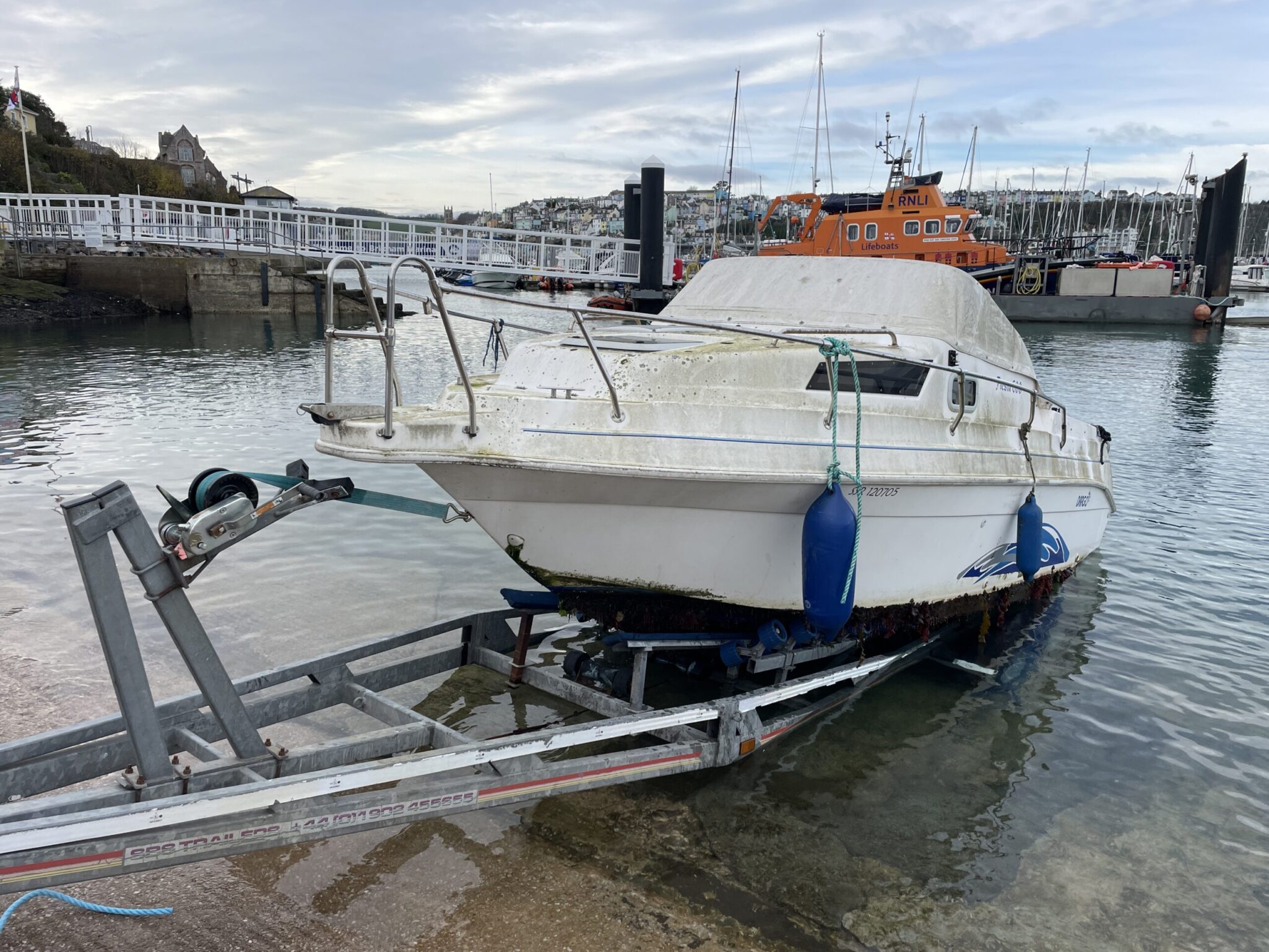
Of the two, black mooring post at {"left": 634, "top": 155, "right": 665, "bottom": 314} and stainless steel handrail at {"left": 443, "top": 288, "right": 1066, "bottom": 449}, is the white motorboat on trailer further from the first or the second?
black mooring post at {"left": 634, "top": 155, "right": 665, "bottom": 314}

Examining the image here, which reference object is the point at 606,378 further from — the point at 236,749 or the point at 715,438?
the point at 236,749

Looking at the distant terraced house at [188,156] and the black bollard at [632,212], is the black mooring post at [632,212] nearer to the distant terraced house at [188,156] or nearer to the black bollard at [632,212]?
the black bollard at [632,212]

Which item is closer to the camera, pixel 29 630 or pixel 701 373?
pixel 701 373

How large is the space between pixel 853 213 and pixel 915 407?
29340 millimetres

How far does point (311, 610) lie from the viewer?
21.7 feet

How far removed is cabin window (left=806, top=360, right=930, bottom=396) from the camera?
459 cm

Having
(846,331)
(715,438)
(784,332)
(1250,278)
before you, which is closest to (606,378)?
(715,438)

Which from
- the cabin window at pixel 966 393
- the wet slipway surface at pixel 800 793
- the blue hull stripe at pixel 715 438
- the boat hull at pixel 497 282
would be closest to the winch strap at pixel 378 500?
the blue hull stripe at pixel 715 438

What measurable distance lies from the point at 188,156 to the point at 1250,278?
112 metres

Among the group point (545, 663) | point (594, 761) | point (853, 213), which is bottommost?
point (545, 663)

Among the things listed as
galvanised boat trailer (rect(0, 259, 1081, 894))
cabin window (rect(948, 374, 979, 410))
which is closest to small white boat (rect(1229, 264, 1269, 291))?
cabin window (rect(948, 374, 979, 410))

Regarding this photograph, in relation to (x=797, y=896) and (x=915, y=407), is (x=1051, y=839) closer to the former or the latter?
(x=797, y=896)

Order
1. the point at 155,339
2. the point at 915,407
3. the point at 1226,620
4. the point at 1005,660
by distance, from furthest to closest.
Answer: the point at 155,339, the point at 1226,620, the point at 1005,660, the point at 915,407

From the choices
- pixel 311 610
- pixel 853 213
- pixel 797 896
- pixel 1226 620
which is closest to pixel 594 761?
pixel 797 896
